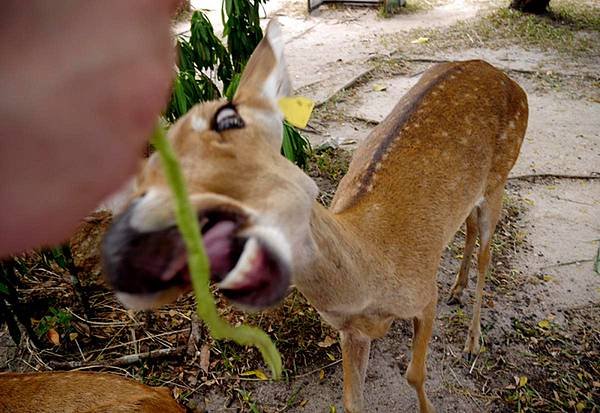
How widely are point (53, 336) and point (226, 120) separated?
233 centimetres

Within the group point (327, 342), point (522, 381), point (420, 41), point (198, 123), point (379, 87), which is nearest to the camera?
point (198, 123)

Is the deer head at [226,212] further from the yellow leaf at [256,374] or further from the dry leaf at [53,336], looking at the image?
the dry leaf at [53,336]

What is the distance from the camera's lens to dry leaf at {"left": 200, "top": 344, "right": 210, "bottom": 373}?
304 centimetres

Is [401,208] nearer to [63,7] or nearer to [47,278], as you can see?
[63,7]

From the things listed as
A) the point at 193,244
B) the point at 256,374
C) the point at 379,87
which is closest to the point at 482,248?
the point at 256,374

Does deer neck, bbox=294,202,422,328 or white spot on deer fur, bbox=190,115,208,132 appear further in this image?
deer neck, bbox=294,202,422,328

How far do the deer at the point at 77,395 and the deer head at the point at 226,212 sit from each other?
114 cm

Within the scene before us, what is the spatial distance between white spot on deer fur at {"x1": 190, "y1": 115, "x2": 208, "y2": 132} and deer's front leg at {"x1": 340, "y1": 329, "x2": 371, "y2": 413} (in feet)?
4.12

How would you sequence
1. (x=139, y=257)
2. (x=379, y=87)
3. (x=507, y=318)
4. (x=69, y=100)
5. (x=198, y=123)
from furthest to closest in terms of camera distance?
(x=379, y=87) → (x=507, y=318) → (x=198, y=123) → (x=139, y=257) → (x=69, y=100)

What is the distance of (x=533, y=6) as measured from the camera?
27.7ft

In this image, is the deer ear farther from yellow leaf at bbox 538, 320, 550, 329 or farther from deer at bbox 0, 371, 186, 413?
yellow leaf at bbox 538, 320, 550, 329

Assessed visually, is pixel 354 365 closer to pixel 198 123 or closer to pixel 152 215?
pixel 198 123

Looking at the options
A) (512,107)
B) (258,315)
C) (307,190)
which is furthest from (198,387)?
(512,107)

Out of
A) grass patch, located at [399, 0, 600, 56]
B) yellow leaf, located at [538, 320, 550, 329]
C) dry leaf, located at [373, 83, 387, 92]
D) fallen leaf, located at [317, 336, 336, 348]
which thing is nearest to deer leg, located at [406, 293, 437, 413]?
fallen leaf, located at [317, 336, 336, 348]
